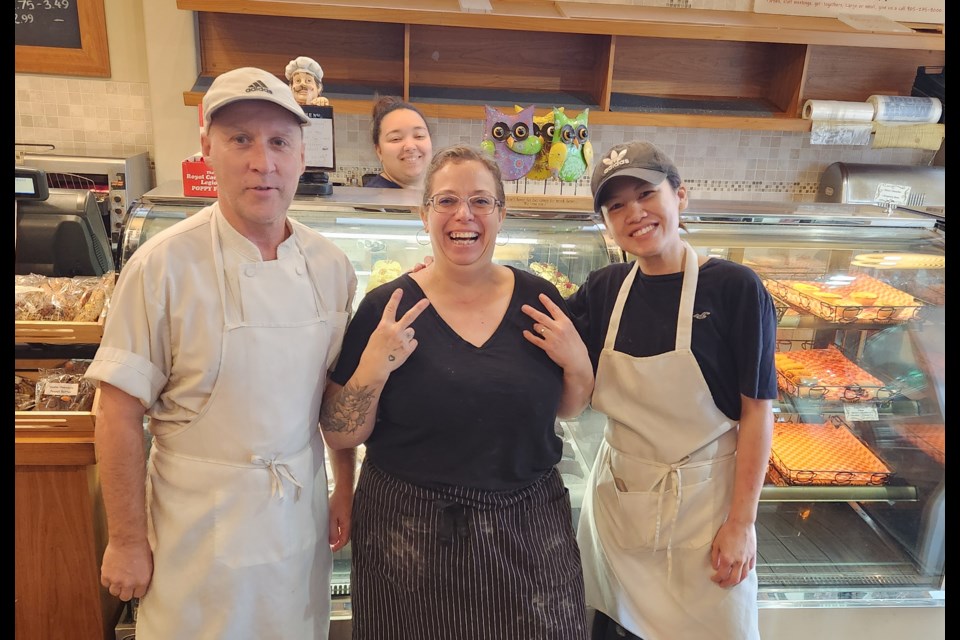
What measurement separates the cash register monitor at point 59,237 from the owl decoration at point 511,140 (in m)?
1.37

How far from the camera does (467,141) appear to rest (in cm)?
408

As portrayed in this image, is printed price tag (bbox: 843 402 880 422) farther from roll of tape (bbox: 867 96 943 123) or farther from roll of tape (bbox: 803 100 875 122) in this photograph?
roll of tape (bbox: 867 96 943 123)

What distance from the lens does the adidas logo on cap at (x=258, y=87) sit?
1.29m

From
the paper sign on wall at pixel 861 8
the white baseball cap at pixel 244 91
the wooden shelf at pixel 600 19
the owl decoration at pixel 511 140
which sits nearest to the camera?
the white baseball cap at pixel 244 91

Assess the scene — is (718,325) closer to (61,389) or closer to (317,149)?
(317,149)

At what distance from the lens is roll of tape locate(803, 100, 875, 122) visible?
3.73 m

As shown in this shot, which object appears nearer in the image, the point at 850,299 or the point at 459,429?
the point at 459,429

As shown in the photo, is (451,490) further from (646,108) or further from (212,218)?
(646,108)

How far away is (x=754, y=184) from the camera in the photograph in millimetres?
4340

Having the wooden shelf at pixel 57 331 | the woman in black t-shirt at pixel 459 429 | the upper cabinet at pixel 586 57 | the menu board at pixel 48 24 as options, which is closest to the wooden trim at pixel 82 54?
the menu board at pixel 48 24

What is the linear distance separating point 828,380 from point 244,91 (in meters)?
2.02

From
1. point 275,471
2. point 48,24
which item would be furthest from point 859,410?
point 48,24

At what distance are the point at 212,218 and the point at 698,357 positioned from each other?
1148mm

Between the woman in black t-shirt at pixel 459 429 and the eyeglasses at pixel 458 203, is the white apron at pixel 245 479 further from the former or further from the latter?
the eyeglasses at pixel 458 203
